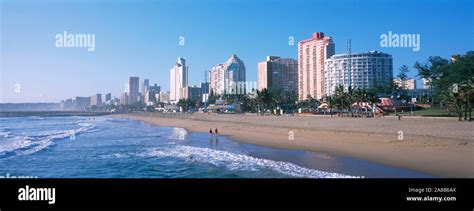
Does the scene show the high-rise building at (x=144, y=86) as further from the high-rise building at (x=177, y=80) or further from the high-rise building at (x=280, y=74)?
the high-rise building at (x=280, y=74)

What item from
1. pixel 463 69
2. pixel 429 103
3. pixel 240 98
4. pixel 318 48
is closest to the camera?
pixel 463 69

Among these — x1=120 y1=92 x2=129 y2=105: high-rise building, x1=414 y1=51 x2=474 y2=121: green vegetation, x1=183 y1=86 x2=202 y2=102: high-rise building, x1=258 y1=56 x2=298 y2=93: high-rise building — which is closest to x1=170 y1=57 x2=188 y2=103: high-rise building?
x1=183 y1=86 x2=202 y2=102: high-rise building

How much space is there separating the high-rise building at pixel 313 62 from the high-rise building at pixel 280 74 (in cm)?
977

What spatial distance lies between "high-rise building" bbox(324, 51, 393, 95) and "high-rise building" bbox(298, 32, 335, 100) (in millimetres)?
3632

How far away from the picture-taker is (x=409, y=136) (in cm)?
1853

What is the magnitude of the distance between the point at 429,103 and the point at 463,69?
25.4 m

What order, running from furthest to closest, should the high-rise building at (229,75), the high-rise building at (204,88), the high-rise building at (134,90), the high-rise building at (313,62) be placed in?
1. the high-rise building at (204,88)
2. the high-rise building at (134,90)
3. the high-rise building at (229,75)
4. the high-rise building at (313,62)

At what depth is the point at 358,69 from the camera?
104312 millimetres

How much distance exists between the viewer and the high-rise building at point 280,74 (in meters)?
124
